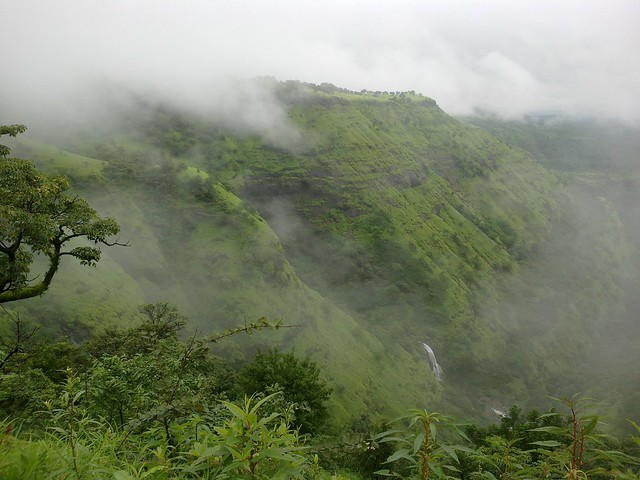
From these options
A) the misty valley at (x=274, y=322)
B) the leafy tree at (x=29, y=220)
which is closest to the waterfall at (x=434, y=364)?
the misty valley at (x=274, y=322)

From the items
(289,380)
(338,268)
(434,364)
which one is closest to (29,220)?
(289,380)

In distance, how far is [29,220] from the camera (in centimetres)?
1241

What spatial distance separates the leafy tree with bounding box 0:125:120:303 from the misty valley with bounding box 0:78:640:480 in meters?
0.08

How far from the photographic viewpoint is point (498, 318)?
537ft

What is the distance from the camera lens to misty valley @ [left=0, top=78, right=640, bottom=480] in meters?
3.68

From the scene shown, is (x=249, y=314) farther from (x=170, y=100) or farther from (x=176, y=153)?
(x=170, y=100)

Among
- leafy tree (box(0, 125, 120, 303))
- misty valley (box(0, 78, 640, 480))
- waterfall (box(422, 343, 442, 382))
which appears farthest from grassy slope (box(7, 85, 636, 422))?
leafy tree (box(0, 125, 120, 303))

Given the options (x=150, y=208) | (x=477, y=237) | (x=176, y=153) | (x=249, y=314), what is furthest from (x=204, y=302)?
(x=477, y=237)

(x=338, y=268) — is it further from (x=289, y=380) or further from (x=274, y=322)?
(x=274, y=322)

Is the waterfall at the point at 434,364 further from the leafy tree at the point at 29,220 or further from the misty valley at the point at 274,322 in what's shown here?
the leafy tree at the point at 29,220

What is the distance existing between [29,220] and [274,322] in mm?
11318

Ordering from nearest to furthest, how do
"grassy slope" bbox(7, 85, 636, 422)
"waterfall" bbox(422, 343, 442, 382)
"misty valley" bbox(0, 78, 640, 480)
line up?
"misty valley" bbox(0, 78, 640, 480), "grassy slope" bbox(7, 85, 636, 422), "waterfall" bbox(422, 343, 442, 382)

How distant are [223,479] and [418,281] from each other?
15694 cm

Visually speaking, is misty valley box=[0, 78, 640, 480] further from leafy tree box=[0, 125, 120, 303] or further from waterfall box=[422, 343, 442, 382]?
waterfall box=[422, 343, 442, 382]
